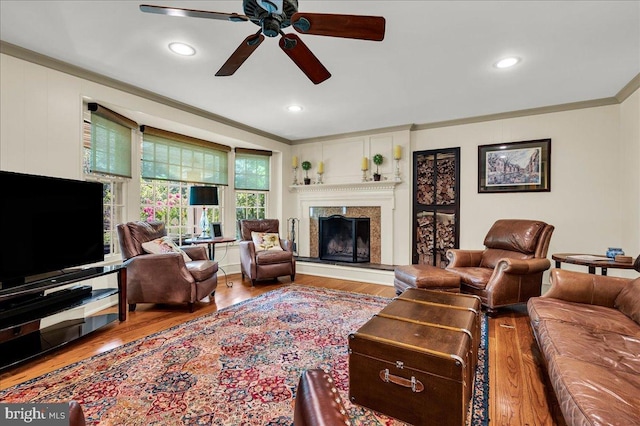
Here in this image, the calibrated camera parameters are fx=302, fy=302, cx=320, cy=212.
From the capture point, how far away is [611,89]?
332 centimetres

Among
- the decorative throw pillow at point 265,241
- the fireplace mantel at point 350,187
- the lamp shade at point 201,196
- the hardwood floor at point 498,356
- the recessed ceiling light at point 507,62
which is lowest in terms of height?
the hardwood floor at point 498,356

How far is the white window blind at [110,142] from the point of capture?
10.6ft

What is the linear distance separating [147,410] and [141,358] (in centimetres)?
65

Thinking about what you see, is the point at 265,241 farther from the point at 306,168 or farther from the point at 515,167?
the point at 515,167

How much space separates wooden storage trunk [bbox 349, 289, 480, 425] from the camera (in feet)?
4.42

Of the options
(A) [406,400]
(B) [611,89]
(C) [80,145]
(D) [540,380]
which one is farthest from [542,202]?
(C) [80,145]

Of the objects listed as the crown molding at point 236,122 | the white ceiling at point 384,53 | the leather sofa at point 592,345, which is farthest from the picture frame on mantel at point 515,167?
the leather sofa at point 592,345

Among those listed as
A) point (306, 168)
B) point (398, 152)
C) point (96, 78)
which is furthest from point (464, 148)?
point (96, 78)

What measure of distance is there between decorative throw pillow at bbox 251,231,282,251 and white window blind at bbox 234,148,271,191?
3.75ft

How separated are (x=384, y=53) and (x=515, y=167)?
2.64 metres

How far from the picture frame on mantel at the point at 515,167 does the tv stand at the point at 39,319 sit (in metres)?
4.57

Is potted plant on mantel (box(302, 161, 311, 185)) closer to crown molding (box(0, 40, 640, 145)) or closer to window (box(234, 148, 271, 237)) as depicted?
crown molding (box(0, 40, 640, 145))

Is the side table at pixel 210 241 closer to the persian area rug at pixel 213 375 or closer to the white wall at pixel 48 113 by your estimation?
the white wall at pixel 48 113

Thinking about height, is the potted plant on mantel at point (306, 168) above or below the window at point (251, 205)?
above
